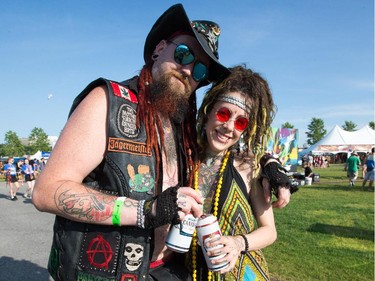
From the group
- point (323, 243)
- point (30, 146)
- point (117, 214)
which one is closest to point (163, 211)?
point (117, 214)

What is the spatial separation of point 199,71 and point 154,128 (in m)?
0.48

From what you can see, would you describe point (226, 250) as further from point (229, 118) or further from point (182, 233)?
point (229, 118)

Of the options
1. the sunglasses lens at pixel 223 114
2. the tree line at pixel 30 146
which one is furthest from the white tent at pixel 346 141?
the tree line at pixel 30 146

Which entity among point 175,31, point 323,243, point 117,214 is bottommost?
point 323,243

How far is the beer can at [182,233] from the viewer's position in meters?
1.66

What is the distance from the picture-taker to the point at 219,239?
175 centimetres

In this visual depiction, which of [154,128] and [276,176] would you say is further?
[276,176]

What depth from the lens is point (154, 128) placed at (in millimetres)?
1874

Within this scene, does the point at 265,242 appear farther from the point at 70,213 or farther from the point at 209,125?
the point at 70,213

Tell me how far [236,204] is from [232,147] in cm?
45

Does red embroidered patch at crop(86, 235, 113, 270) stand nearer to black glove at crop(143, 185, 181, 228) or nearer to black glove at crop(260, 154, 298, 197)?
black glove at crop(143, 185, 181, 228)

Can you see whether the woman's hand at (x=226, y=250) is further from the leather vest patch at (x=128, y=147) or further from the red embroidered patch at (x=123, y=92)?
the red embroidered patch at (x=123, y=92)

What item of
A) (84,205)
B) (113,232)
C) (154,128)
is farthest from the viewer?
(154,128)

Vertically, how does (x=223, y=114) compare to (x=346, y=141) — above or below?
below
